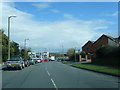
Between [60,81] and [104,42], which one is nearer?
[60,81]

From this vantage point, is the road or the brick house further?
the road

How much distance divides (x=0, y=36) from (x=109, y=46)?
4123cm

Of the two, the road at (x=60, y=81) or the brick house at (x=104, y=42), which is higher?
the brick house at (x=104, y=42)

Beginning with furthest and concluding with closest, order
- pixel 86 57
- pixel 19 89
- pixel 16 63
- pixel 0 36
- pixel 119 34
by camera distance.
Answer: pixel 86 57 → pixel 0 36 → pixel 16 63 → pixel 119 34 → pixel 19 89

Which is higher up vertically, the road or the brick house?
the brick house

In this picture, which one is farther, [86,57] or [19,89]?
[86,57]

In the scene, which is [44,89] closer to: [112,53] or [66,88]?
[66,88]


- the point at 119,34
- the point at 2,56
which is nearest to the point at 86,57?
the point at 2,56

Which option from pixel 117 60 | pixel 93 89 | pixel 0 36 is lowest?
pixel 93 89

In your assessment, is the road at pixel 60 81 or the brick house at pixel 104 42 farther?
the road at pixel 60 81

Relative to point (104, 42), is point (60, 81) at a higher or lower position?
lower

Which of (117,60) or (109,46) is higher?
(109,46)

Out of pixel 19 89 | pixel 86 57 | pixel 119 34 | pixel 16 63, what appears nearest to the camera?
pixel 19 89

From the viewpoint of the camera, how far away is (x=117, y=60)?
11.9 metres
